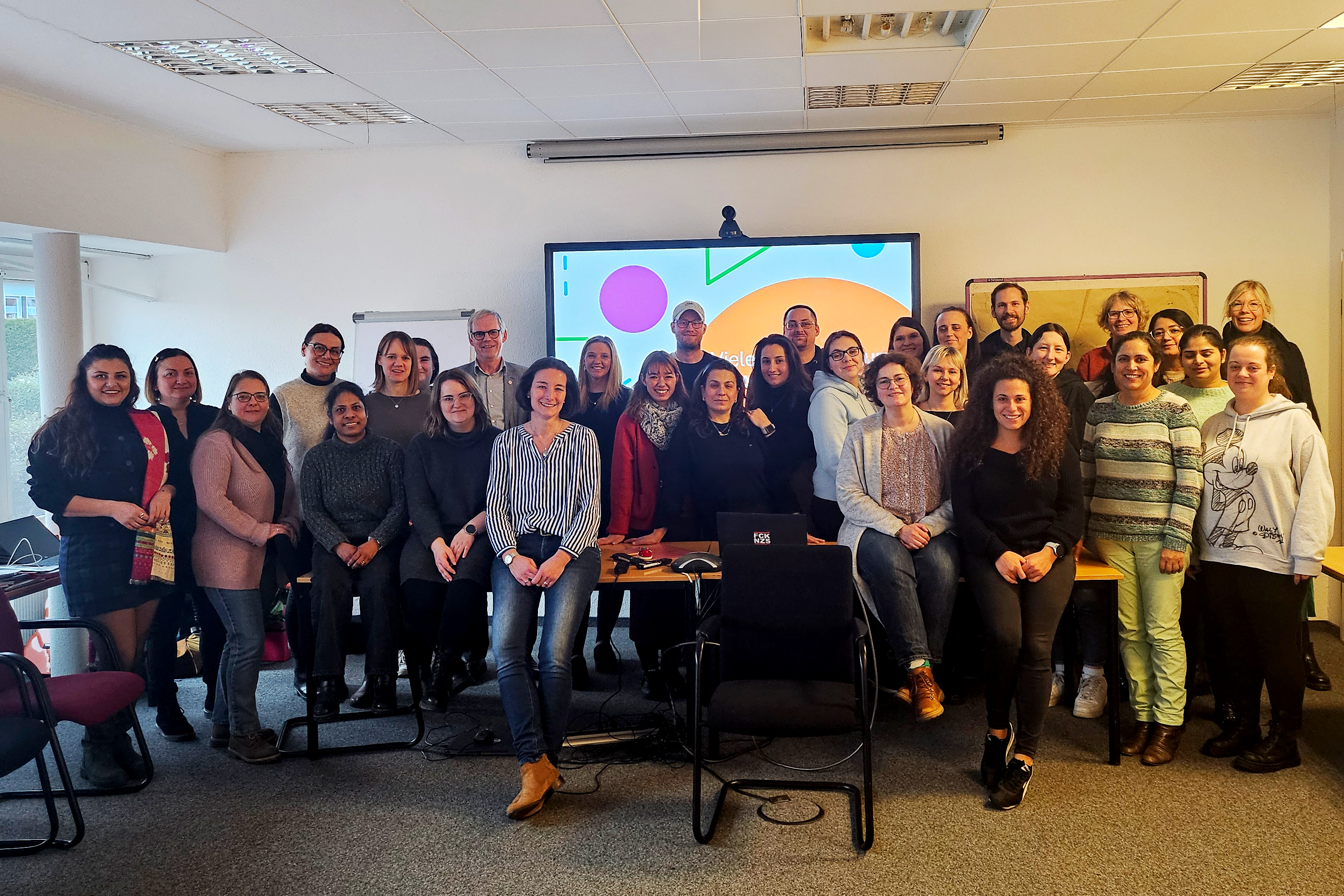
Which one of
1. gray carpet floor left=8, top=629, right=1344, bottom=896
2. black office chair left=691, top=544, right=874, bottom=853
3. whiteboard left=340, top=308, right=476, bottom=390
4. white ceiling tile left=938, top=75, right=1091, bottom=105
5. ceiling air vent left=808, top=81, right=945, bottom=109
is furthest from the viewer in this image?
whiteboard left=340, top=308, right=476, bottom=390

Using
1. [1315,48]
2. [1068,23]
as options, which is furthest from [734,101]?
[1315,48]

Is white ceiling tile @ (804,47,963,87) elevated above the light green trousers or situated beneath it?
elevated above

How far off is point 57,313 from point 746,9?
12.9 feet

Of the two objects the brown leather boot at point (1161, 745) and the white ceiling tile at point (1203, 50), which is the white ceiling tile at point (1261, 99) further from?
the brown leather boot at point (1161, 745)

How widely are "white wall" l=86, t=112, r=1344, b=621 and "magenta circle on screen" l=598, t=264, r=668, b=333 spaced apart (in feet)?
0.99

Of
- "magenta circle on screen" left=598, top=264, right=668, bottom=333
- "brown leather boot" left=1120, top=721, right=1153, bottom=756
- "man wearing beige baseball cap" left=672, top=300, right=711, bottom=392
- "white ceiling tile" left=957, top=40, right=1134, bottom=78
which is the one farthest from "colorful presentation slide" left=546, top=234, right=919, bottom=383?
"brown leather boot" left=1120, top=721, right=1153, bottom=756

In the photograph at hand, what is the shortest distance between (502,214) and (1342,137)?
4.99 meters

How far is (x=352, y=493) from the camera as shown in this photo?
3752mm

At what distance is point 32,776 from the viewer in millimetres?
3533

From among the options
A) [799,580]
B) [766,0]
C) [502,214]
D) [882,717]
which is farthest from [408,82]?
[882,717]

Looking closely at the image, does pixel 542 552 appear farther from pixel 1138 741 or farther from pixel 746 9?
pixel 1138 741

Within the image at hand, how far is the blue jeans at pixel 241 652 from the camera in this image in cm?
362

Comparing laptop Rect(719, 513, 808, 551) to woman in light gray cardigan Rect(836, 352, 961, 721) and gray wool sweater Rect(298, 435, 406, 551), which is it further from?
gray wool sweater Rect(298, 435, 406, 551)

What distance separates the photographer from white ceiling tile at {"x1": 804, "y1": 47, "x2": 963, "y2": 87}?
13.9 feet
